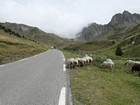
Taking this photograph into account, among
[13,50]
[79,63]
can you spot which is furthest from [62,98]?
[13,50]

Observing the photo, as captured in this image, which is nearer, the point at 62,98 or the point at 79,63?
the point at 62,98

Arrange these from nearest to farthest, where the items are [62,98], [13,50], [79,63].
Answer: [62,98] → [79,63] → [13,50]

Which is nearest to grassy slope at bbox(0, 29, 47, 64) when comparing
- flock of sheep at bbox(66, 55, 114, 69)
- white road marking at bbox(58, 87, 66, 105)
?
flock of sheep at bbox(66, 55, 114, 69)

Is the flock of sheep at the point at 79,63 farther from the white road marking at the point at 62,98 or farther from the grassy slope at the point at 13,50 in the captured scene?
the white road marking at the point at 62,98

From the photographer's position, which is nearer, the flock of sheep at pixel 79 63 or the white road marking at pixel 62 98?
the white road marking at pixel 62 98

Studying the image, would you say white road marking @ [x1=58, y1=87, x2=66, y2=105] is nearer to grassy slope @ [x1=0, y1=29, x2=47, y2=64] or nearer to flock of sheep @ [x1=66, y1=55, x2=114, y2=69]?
flock of sheep @ [x1=66, y1=55, x2=114, y2=69]

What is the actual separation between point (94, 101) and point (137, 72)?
19.0 m

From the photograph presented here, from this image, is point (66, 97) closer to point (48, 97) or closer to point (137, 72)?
point (48, 97)

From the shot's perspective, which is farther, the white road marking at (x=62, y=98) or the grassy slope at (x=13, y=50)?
the grassy slope at (x=13, y=50)

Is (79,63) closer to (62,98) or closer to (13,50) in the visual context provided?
(62,98)

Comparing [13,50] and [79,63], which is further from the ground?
[79,63]

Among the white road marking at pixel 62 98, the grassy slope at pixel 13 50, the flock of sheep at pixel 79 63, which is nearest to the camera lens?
the white road marking at pixel 62 98

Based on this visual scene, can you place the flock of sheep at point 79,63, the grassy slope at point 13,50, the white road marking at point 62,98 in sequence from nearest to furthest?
1. the white road marking at point 62,98
2. the flock of sheep at point 79,63
3. the grassy slope at point 13,50

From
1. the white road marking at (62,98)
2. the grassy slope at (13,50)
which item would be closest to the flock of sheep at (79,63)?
the grassy slope at (13,50)
